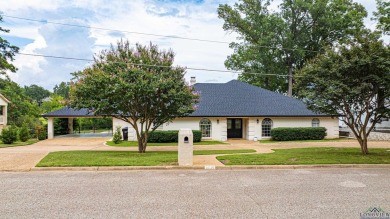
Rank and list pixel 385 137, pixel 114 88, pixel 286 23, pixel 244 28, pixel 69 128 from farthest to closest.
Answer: pixel 244 28 < pixel 286 23 < pixel 69 128 < pixel 385 137 < pixel 114 88

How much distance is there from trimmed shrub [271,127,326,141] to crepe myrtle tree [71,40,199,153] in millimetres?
12062

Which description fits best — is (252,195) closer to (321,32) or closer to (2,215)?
(2,215)

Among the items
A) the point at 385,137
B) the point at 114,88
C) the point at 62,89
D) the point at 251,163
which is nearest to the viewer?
the point at 251,163

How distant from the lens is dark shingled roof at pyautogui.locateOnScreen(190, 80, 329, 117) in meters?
25.2

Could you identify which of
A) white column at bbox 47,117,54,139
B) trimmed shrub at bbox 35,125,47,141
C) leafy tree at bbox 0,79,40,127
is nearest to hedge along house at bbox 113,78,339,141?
white column at bbox 47,117,54,139

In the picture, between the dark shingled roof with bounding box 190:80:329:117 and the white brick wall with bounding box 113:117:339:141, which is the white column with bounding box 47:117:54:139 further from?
the dark shingled roof with bounding box 190:80:329:117

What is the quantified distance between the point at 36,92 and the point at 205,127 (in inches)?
4316

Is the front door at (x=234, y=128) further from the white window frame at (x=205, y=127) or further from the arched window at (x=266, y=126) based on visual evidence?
the white window frame at (x=205, y=127)

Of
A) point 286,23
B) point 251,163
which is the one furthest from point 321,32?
point 251,163

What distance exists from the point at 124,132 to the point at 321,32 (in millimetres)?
27642

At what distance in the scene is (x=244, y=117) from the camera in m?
25.1

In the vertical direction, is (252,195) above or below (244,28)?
below

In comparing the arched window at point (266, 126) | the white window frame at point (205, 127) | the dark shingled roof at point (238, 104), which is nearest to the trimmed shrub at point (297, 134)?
the arched window at point (266, 126)

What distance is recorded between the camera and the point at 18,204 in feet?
19.8
